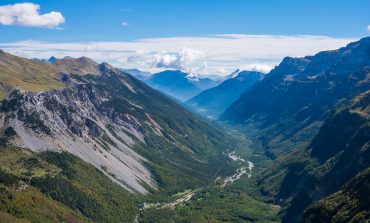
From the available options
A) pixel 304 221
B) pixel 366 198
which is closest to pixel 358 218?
pixel 366 198

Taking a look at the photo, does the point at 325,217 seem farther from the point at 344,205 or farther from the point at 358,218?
the point at 358,218

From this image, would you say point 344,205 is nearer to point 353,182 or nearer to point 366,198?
point 366,198

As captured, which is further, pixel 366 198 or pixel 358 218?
pixel 366 198

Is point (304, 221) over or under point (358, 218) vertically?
under

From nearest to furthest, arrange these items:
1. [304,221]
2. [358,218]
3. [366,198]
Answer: [358,218] → [366,198] → [304,221]

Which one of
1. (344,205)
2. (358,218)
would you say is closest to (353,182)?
(344,205)

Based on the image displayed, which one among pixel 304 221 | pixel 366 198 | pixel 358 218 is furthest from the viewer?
pixel 304 221
